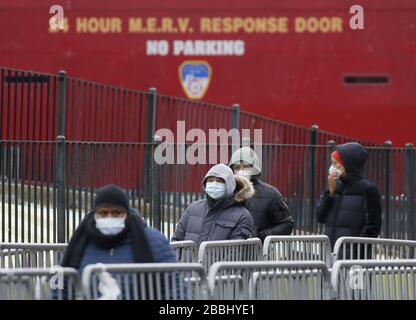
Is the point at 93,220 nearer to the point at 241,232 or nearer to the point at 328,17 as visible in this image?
the point at 241,232

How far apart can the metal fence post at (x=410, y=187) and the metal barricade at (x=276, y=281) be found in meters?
7.50

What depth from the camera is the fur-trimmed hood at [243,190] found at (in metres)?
9.98

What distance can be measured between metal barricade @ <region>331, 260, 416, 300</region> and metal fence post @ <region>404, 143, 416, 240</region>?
6813 mm

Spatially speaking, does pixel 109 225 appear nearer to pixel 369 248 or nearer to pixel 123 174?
pixel 369 248

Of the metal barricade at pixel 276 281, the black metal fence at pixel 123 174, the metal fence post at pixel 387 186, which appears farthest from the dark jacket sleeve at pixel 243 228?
the metal fence post at pixel 387 186

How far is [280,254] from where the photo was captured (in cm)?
986

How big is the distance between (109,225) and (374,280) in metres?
1.58

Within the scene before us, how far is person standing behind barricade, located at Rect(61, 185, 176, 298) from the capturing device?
709 cm

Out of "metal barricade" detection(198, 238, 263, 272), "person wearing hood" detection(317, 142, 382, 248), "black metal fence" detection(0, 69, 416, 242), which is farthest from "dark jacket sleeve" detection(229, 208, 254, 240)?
"black metal fence" detection(0, 69, 416, 242)

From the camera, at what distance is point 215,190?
9.62m

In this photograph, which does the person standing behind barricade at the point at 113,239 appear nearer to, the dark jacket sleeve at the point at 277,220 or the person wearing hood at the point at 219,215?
the person wearing hood at the point at 219,215

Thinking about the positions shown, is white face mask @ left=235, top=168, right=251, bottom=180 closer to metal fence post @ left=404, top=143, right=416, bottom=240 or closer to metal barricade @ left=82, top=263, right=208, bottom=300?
metal barricade @ left=82, top=263, right=208, bottom=300

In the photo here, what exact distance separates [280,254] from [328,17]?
9945 mm

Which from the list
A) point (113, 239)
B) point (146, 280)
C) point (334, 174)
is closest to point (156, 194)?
point (334, 174)
